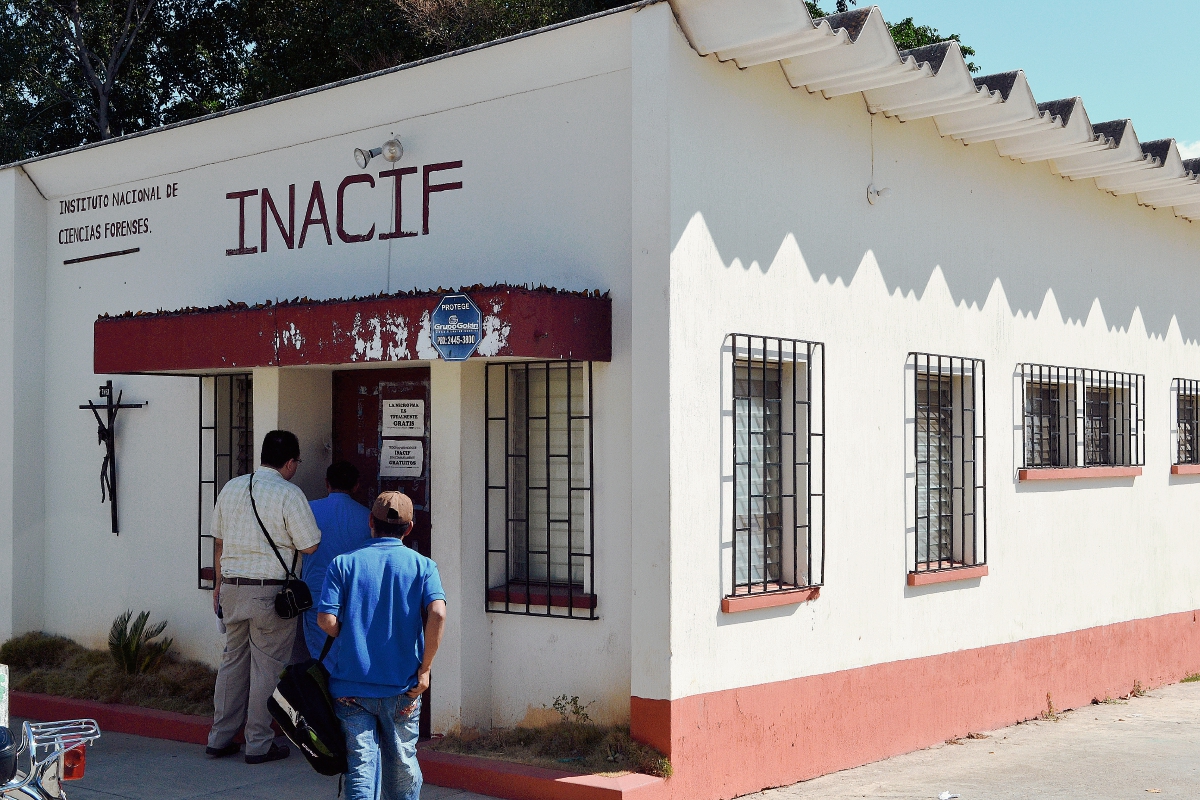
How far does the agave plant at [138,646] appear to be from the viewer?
8.55 metres

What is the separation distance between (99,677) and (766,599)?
15.1 ft

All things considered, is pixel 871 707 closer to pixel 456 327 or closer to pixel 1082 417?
pixel 456 327

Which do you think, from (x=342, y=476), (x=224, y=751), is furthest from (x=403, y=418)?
(x=224, y=751)

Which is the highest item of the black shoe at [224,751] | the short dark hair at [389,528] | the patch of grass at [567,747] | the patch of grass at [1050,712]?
the short dark hair at [389,528]

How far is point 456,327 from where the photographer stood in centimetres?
644

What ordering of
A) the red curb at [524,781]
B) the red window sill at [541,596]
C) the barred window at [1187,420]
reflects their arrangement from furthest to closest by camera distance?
the barred window at [1187,420] → the red window sill at [541,596] → the red curb at [524,781]

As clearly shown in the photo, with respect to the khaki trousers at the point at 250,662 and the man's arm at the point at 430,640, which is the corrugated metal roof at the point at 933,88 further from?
the khaki trousers at the point at 250,662

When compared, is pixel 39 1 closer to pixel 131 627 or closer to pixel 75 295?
pixel 75 295

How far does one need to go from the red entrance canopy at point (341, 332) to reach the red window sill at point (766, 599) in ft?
4.58

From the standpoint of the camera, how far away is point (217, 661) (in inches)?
335

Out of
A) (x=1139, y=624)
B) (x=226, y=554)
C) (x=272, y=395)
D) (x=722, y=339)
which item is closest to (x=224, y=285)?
(x=272, y=395)

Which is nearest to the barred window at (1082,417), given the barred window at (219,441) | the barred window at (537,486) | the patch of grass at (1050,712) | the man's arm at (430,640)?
the patch of grass at (1050,712)

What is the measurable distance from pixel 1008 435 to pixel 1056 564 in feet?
3.86

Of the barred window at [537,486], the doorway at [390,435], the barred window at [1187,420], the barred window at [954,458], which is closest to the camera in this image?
the barred window at [537,486]
